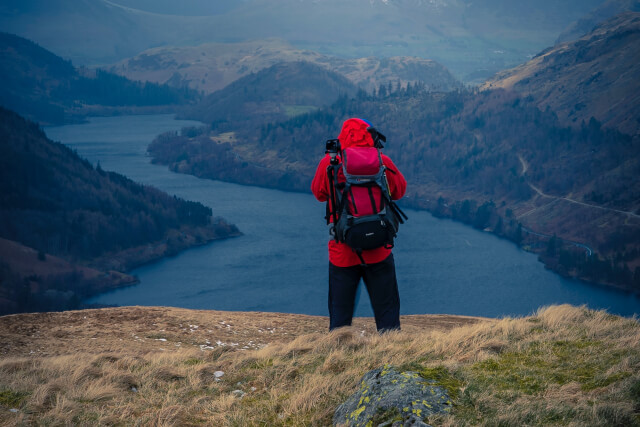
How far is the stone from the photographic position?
5.16 m

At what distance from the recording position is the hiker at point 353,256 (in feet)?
26.5

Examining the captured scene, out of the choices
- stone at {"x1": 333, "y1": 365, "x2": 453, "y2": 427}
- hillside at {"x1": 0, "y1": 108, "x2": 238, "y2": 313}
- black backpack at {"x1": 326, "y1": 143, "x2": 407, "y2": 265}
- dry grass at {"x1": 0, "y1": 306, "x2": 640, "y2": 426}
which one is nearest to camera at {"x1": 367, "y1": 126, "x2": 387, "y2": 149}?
black backpack at {"x1": 326, "y1": 143, "x2": 407, "y2": 265}

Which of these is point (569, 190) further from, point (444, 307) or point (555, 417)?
point (555, 417)

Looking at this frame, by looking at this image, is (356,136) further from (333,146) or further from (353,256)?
(353,256)

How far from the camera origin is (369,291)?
8.68 meters

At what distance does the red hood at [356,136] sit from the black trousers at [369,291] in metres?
1.77

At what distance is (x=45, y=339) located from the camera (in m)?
12.6

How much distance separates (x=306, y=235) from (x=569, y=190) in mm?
84518

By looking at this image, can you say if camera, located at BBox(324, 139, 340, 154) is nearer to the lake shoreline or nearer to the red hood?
the red hood

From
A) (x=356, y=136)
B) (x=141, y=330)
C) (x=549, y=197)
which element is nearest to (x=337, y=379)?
(x=356, y=136)

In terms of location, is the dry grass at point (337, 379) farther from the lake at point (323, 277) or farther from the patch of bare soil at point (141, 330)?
the lake at point (323, 277)

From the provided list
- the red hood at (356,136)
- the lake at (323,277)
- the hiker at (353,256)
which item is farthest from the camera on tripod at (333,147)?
the lake at (323,277)

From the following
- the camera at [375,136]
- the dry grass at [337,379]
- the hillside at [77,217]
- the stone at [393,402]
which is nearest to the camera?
the stone at [393,402]

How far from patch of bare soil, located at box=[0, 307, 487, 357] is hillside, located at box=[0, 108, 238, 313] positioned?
9981 cm
